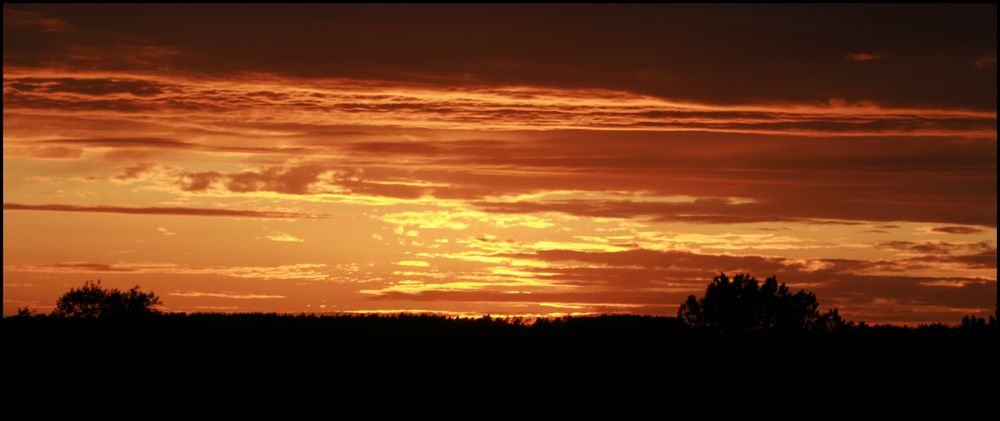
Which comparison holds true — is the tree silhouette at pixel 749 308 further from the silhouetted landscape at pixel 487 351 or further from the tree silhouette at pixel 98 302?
the tree silhouette at pixel 98 302

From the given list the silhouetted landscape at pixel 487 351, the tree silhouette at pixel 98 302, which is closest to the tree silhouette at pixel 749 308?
the silhouetted landscape at pixel 487 351

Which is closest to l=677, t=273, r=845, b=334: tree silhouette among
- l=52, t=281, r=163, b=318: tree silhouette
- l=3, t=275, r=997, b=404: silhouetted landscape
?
l=3, t=275, r=997, b=404: silhouetted landscape

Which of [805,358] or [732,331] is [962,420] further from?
[732,331]

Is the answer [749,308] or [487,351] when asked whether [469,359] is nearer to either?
[487,351]

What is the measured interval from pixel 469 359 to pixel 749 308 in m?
19.6

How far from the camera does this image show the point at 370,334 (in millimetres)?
55375

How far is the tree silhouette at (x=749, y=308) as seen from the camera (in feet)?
209

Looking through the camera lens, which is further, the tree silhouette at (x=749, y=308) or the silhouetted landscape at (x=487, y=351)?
the tree silhouette at (x=749, y=308)

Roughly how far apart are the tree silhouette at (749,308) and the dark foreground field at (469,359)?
508 cm

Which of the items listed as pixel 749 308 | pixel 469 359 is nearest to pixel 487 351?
pixel 469 359

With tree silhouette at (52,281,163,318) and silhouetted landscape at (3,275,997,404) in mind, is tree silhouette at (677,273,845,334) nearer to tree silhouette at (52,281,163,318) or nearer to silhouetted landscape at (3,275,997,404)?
silhouetted landscape at (3,275,997,404)

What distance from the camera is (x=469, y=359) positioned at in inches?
1986

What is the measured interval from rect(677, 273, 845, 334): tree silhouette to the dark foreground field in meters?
5.08

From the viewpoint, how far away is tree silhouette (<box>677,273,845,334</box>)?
63594mm
